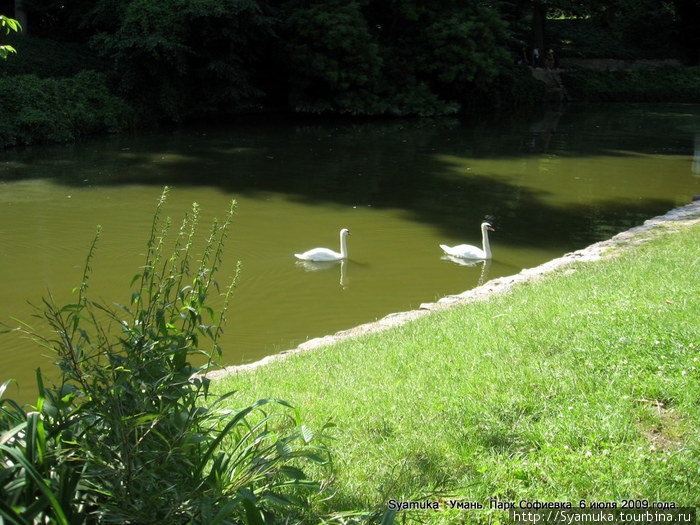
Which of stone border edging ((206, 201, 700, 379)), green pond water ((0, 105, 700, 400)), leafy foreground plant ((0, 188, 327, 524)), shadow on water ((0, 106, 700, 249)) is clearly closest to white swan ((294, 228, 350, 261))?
green pond water ((0, 105, 700, 400))

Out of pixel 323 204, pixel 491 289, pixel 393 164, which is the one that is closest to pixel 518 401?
pixel 491 289

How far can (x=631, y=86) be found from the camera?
38.4 meters

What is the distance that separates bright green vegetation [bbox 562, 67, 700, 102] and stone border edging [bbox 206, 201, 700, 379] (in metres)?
25.5

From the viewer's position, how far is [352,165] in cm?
1955

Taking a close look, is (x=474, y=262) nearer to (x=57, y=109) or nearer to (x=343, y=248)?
(x=343, y=248)

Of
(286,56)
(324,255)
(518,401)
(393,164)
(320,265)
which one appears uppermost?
(286,56)

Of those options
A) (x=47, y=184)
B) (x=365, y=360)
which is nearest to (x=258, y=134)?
(x=47, y=184)

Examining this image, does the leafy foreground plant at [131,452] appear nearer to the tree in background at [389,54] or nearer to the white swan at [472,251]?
the white swan at [472,251]

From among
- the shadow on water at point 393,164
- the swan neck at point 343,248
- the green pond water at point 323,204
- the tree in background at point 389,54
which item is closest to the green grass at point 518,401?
the green pond water at point 323,204

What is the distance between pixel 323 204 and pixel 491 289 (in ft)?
20.7

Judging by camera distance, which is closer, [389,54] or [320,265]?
[320,265]

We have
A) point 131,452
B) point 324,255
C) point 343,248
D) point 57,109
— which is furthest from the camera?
point 57,109

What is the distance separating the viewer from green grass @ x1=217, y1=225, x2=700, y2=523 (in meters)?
3.70

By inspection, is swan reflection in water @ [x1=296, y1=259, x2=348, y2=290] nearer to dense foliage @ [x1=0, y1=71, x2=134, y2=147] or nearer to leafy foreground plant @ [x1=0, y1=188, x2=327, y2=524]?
leafy foreground plant @ [x1=0, y1=188, x2=327, y2=524]
